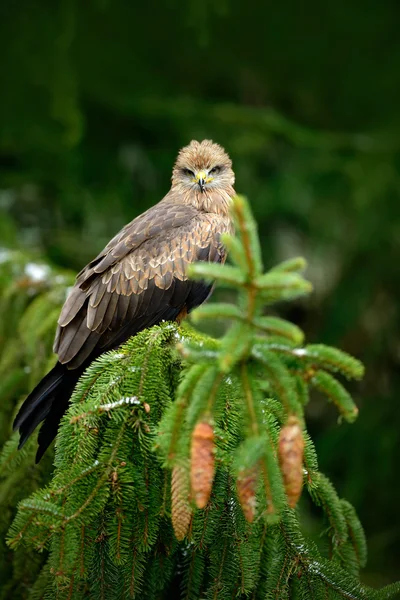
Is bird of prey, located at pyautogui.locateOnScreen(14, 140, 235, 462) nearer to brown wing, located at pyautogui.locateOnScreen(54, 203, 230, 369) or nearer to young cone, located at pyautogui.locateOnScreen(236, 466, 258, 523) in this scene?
brown wing, located at pyautogui.locateOnScreen(54, 203, 230, 369)

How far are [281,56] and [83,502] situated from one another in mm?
6269

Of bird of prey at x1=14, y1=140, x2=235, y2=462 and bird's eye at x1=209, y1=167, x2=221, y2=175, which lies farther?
bird's eye at x1=209, y1=167, x2=221, y2=175

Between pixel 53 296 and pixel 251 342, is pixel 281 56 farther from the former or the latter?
pixel 251 342

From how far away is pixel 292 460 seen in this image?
74.5 inches

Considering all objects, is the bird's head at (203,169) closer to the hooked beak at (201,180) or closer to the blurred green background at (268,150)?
the hooked beak at (201,180)

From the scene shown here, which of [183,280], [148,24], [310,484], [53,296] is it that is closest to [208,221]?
[183,280]

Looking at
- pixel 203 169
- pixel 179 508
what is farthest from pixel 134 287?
pixel 179 508

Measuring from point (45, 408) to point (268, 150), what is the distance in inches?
197

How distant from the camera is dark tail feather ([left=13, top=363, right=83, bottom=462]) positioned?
10.8 ft

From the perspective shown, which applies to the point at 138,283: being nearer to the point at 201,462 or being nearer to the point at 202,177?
the point at 202,177

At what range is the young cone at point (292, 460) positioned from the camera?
1894 mm

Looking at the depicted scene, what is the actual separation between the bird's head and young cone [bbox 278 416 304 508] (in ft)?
10.0

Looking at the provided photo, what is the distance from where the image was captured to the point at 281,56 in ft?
25.0

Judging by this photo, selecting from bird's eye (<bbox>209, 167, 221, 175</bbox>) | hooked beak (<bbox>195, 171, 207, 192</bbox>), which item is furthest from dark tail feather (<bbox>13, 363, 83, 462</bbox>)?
bird's eye (<bbox>209, 167, 221, 175</bbox>)
